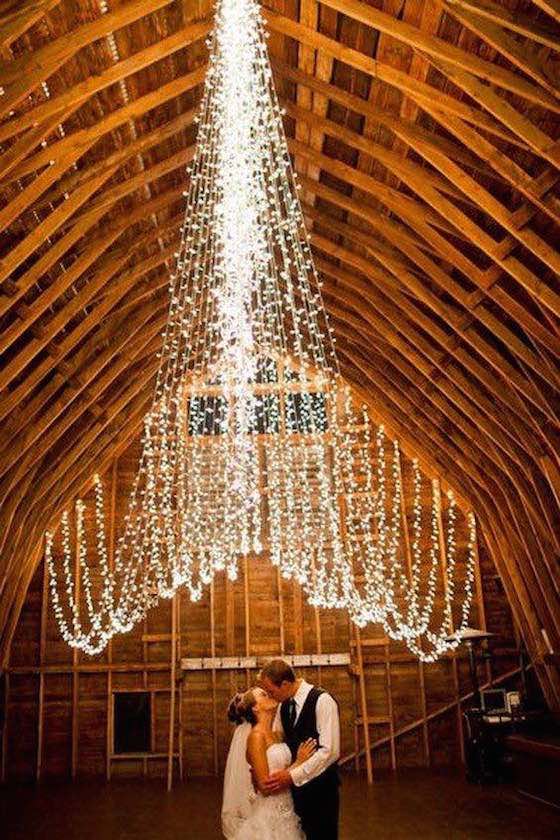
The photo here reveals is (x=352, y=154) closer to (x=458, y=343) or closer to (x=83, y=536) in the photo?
(x=458, y=343)

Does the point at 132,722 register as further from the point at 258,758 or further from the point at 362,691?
the point at 258,758

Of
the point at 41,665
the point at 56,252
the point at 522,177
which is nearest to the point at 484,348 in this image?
the point at 522,177

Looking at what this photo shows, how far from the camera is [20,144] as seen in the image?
5383 mm

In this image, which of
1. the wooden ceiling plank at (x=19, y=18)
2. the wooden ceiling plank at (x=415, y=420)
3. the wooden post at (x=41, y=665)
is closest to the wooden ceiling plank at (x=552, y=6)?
the wooden ceiling plank at (x=19, y=18)

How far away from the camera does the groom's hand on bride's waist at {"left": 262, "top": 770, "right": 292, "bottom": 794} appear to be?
318 centimetres

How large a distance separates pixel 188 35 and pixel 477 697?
7.79m

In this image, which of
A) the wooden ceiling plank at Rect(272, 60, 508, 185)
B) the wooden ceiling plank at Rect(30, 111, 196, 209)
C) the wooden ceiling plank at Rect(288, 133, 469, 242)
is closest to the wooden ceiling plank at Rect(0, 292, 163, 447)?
the wooden ceiling plank at Rect(30, 111, 196, 209)

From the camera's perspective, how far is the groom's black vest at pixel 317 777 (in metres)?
3.28

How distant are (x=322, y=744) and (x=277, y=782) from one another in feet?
0.76

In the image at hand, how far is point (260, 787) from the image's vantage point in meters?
3.23

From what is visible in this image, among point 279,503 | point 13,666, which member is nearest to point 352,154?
point 279,503

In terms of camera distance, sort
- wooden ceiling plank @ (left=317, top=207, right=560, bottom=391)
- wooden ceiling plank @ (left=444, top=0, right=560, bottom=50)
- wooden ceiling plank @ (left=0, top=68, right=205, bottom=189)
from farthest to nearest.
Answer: wooden ceiling plank @ (left=317, top=207, right=560, bottom=391), wooden ceiling plank @ (left=0, top=68, right=205, bottom=189), wooden ceiling plank @ (left=444, top=0, right=560, bottom=50)

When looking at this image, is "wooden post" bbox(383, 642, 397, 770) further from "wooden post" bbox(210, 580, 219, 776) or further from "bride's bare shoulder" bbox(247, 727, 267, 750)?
"bride's bare shoulder" bbox(247, 727, 267, 750)

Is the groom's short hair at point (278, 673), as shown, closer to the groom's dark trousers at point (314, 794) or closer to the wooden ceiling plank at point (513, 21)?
the groom's dark trousers at point (314, 794)
